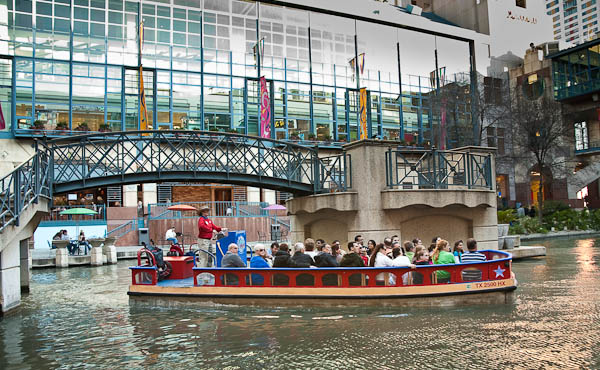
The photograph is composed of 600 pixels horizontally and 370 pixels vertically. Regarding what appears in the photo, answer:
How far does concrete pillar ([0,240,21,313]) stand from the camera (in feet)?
48.1

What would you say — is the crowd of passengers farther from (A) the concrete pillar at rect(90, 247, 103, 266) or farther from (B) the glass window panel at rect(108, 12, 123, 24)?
(B) the glass window panel at rect(108, 12, 123, 24)

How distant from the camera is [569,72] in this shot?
193 feet

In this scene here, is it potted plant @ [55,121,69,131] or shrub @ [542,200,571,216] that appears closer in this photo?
potted plant @ [55,121,69,131]

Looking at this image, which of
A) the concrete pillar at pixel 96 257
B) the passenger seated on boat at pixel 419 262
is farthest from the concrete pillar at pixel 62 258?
the passenger seated on boat at pixel 419 262

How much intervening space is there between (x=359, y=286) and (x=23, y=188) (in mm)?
10073

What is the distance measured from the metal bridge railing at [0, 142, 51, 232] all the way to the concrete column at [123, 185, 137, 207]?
75.4 feet

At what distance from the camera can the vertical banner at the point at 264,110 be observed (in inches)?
1736

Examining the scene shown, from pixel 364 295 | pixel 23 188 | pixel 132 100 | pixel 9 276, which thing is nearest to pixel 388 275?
pixel 364 295

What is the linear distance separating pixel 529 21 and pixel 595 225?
37.4m

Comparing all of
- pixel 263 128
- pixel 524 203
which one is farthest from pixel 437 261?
pixel 524 203

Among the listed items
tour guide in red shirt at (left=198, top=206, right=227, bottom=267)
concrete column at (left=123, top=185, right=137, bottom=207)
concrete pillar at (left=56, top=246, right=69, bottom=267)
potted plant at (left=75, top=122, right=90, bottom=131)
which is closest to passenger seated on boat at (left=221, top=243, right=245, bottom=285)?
tour guide in red shirt at (left=198, top=206, right=227, bottom=267)

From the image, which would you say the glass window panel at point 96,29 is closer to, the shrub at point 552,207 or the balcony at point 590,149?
the shrub at point 552,207

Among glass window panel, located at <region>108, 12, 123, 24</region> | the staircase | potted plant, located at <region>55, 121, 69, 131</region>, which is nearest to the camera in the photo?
the staircase

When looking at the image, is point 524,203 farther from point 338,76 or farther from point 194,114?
point 194,114
